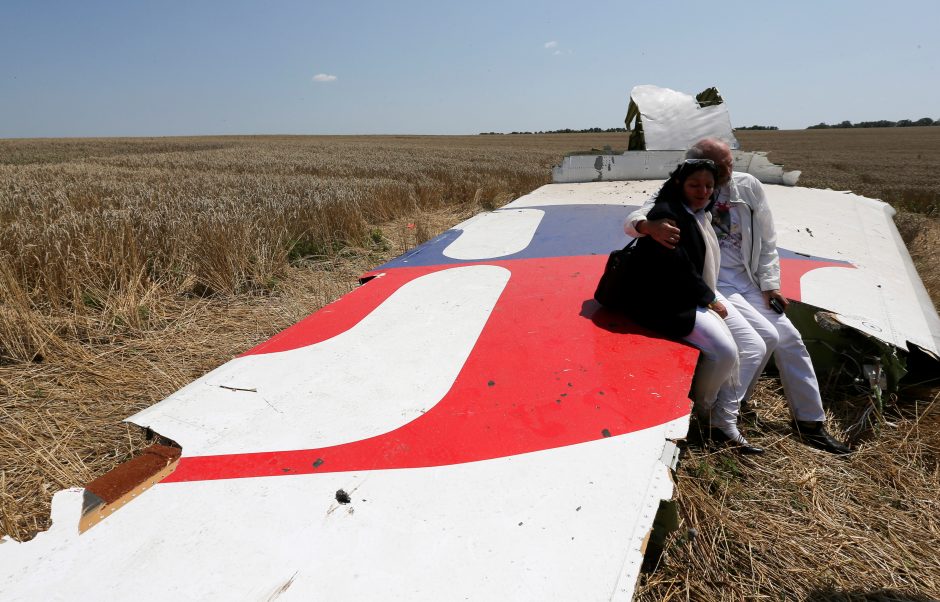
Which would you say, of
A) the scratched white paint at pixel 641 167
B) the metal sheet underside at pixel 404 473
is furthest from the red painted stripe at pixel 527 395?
the scratched white paint at pixel 641 167

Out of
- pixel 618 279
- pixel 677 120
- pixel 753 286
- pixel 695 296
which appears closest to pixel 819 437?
pixel 753 286

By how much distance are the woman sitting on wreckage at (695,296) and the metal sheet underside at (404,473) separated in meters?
0.13

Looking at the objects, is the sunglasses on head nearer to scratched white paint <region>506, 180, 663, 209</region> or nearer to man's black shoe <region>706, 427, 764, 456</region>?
man's black shoe <region>706, 427, 764, 456</region>

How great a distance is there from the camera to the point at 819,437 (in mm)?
2447

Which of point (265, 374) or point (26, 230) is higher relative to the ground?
point (26, 230)

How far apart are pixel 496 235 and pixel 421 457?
322 centimetres

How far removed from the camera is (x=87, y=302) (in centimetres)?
347

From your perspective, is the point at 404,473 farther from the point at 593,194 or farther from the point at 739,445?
the point at 593,194

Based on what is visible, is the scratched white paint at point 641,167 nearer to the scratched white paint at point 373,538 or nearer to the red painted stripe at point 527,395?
the red painted stripe at point 527,395

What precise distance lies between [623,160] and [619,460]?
709 centimetres

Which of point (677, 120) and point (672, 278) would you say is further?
point (677, 120)

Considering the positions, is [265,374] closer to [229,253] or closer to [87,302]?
[87,302]

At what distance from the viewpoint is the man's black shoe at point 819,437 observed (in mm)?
2410

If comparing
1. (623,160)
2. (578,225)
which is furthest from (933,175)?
(578,225)
